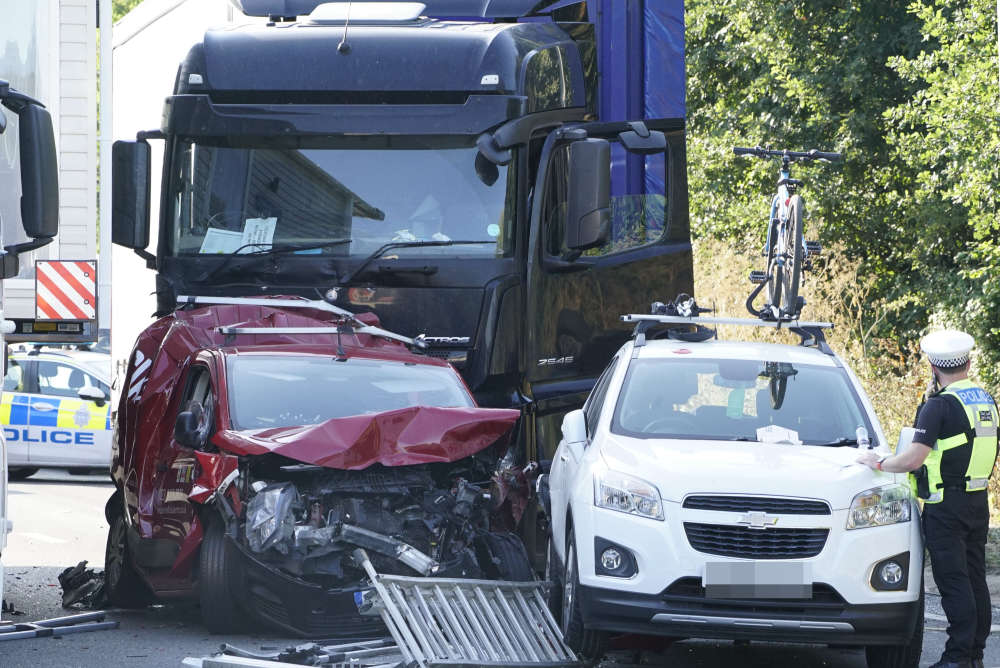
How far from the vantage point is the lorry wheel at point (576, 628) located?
766cm

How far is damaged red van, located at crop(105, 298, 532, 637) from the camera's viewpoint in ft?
28.0

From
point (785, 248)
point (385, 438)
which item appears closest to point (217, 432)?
point (385, 438)

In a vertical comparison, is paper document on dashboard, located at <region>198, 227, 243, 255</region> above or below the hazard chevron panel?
above

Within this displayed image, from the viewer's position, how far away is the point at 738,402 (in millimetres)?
8523

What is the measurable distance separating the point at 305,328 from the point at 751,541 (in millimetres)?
3966

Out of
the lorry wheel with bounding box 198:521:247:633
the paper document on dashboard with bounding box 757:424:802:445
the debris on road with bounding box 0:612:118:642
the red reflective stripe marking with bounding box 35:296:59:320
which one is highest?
the red reflective stripe marking with bounding box 35:296:59:320

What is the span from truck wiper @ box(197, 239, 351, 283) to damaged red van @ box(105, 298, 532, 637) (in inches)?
21.1

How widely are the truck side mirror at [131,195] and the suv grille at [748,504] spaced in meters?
5.20

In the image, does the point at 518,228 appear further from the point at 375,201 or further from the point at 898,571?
the point at 898,571

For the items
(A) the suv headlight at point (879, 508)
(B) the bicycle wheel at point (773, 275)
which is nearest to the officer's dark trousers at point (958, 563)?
(A) the suv headlight at point (879, 508)

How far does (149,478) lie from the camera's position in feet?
31.7

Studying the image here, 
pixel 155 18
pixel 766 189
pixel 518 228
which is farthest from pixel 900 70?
pixel 518 228

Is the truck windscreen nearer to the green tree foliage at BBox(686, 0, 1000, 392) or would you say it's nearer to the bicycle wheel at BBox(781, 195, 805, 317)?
the bicycle wheel at BBox(781, 195, 805, 317)

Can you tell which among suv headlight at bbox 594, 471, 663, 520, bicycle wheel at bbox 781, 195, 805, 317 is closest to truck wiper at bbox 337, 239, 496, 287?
suv headlight at bbox 594, 471, 663, 520
